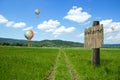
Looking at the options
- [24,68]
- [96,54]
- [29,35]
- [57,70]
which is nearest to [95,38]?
[96,54]

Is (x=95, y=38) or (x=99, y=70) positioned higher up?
(x=95, y=38)

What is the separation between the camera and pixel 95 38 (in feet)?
59.7

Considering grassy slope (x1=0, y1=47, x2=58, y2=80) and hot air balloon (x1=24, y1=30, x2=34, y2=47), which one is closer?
grassy slope (x1=0, y1=47, x2=58, y2=80)

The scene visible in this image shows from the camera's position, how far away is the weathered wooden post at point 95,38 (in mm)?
17266

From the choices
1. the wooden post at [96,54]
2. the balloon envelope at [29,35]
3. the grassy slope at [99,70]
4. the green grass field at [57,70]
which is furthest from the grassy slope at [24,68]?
the balloon envelope at [29,35]

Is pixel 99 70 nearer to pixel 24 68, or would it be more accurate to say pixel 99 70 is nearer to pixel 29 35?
pixel 24 68

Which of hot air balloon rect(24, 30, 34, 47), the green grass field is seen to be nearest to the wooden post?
the green grass field

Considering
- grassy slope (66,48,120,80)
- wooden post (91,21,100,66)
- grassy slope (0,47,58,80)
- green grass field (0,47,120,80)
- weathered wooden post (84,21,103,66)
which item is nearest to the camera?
grassy slope (66,48,120,80)

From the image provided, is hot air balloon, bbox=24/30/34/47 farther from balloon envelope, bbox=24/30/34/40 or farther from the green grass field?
the green grass field

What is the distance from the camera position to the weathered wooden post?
56.6 ft

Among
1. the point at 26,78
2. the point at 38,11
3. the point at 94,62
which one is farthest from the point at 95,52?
the point at 38,11

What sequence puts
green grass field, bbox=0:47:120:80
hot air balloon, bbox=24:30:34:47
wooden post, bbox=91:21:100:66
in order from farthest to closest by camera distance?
hot air balloon, bbox=24:30:34:47 → wooden post, bbox=91:21:100:66 → green grass field, bbox=0:47:120:80

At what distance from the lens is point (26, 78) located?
14.9 meters

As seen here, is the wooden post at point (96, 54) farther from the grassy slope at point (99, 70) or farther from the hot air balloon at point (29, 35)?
the hot air balloon at point (29, 35)
